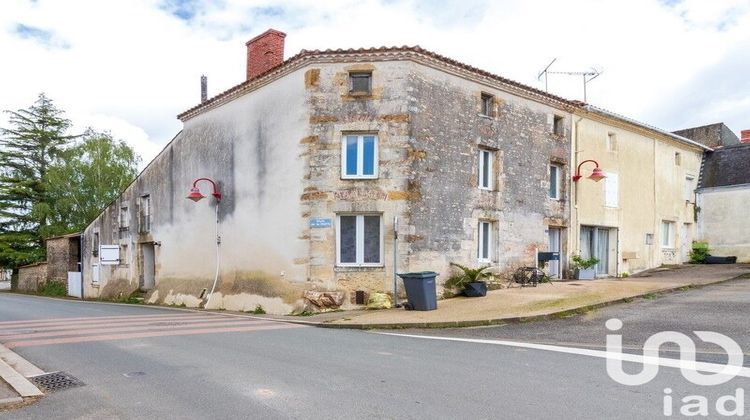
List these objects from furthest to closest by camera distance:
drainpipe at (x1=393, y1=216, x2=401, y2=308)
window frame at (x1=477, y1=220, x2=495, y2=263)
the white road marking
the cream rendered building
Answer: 1. the cream rendered building
2. window frame at (x1=477, y1=220, x2=495, y2=263)
3. drainpipe at (x1=393, y1=216, x2=401, y2=308)
4. the white road marking

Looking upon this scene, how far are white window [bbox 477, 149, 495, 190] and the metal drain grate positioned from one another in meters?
12.5

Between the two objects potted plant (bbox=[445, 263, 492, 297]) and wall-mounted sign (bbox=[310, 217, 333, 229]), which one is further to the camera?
potted plant (bbox=[445, 263, 492, 297])

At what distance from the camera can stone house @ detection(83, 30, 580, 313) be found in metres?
14.5

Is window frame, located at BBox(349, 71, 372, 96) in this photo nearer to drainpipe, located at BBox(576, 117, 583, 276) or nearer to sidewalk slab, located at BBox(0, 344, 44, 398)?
drainpipe, located at BBox(576, 117, 583, 276)

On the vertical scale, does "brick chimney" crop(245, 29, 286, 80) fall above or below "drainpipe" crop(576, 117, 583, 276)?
above

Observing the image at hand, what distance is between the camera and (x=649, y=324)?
1007 cm

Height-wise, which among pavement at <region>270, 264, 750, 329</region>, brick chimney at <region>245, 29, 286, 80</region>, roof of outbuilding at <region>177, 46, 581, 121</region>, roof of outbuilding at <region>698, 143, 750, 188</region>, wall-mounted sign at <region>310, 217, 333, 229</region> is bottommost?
pavement at <region>270, 264, 750, 329</region>

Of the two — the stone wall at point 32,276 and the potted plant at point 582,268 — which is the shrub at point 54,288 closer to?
the stone wall at point 32,276

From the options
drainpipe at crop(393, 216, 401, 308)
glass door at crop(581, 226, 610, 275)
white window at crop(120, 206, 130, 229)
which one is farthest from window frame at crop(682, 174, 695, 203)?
white window at crop(120, 206, 130, 229)

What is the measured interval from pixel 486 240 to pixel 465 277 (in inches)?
87.4

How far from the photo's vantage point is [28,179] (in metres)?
40.4

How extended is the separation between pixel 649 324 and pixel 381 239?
6.76 meters

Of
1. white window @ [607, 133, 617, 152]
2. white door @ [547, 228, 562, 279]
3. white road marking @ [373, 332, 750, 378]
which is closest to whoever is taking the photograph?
white road marking @ [373, 332, 750, 378]

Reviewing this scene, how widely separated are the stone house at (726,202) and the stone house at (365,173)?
10837 mm
